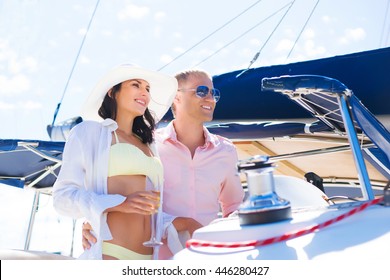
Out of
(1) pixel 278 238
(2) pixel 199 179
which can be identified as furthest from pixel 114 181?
(1) pixel 278 238

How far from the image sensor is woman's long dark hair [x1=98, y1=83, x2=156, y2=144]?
8.20 feet

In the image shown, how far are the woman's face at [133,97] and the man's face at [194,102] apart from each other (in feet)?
1.17

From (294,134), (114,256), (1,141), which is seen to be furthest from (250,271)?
(1,141)

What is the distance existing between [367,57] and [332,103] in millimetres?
1531

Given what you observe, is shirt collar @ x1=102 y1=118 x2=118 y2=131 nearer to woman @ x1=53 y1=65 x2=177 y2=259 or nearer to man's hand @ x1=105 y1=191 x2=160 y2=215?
woman @ x1=53 y1=65 x2=177 y2=259

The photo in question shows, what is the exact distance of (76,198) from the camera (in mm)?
2125

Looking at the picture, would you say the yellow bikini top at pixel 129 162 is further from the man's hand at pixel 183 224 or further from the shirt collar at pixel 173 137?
the shirt collar at pixel 173 137

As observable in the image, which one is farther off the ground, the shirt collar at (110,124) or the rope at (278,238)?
the shirt collar at (110,124)

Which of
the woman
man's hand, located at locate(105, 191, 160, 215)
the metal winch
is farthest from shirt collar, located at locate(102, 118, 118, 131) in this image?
the metal winch

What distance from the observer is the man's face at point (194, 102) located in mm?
2791

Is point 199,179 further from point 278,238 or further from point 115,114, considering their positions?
point 278,238

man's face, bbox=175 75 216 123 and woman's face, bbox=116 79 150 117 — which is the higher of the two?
man's face, bbox=175 75 216 123

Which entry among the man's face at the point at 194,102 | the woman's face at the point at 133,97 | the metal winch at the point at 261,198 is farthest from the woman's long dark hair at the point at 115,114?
the metal winch at the point at 261,198

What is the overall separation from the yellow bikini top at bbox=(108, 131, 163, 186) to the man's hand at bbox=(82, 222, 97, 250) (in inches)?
8.5
